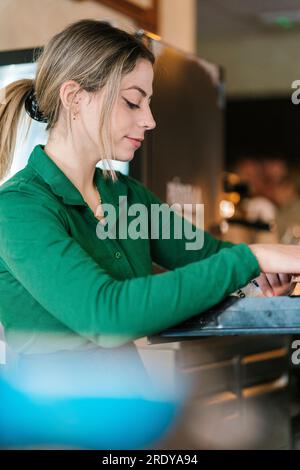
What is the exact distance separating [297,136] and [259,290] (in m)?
4.56

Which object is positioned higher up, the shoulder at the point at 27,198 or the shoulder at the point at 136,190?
the shoulder at the point at 136,190

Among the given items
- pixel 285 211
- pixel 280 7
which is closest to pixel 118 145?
pixel 280 7

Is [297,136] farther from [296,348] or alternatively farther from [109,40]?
[109,40]

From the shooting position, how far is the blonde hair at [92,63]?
4.00ft

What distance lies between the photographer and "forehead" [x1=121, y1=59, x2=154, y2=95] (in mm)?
1243

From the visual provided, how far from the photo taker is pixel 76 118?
1.27 meters

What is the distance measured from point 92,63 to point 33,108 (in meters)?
0.16

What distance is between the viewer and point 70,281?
103 centimetres

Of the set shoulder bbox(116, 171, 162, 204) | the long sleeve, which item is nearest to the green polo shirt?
the long sleeve

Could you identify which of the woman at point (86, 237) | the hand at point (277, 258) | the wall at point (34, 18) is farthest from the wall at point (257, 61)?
the hand at point (277, 258)

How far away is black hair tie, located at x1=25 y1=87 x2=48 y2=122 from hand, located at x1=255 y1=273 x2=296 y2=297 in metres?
0.47

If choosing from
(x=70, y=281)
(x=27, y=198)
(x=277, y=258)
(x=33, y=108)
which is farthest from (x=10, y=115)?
(x=277, y=258)

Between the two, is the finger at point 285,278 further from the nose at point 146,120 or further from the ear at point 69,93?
the ear at point 69,93

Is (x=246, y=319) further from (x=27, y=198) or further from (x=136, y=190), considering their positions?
(x=136, y=190)
